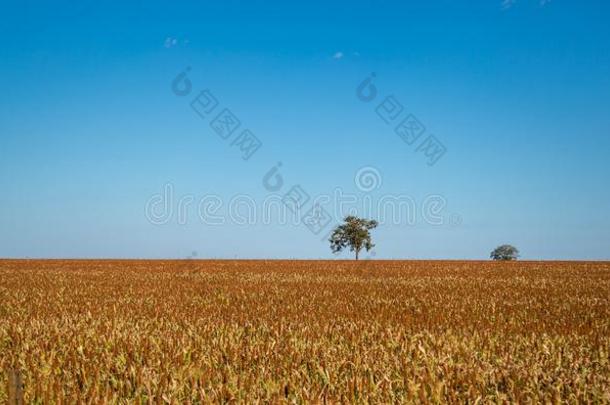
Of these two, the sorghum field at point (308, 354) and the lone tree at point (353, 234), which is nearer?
the sorghum field at point (308, 354)

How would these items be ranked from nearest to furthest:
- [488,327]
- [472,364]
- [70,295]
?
[472,364], [488,327], [70,295]

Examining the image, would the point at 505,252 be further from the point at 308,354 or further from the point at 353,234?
the point at 308,354

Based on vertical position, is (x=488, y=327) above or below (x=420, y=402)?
above

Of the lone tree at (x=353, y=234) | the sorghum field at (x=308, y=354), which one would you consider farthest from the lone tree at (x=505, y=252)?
the sorghum field at (x=308, y=354)

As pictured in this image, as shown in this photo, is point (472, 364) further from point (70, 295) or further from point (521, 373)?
point (70, 295)

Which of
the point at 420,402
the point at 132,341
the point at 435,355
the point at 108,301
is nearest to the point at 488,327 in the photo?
the point at 435,355

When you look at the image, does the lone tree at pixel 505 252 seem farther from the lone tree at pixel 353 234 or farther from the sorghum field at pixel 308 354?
the sorghum field at pixel 308 354

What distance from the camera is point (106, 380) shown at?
4641mm

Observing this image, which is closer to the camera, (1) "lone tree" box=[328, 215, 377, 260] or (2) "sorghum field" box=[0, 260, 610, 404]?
(2) "sorghum field" box=[0, 260, 610, 404]

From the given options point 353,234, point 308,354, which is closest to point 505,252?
point 353,234

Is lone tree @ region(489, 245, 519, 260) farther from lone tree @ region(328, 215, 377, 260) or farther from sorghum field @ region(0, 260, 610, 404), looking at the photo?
sorghum field @ region(0, 260, 610, 404)

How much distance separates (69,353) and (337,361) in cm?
320

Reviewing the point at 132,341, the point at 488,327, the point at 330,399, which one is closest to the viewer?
the point at 330,399

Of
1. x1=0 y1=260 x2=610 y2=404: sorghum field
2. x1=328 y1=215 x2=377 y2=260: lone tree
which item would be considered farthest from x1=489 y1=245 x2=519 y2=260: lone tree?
x1=0 y1=260 x2=610 y2=404: sorghum field
